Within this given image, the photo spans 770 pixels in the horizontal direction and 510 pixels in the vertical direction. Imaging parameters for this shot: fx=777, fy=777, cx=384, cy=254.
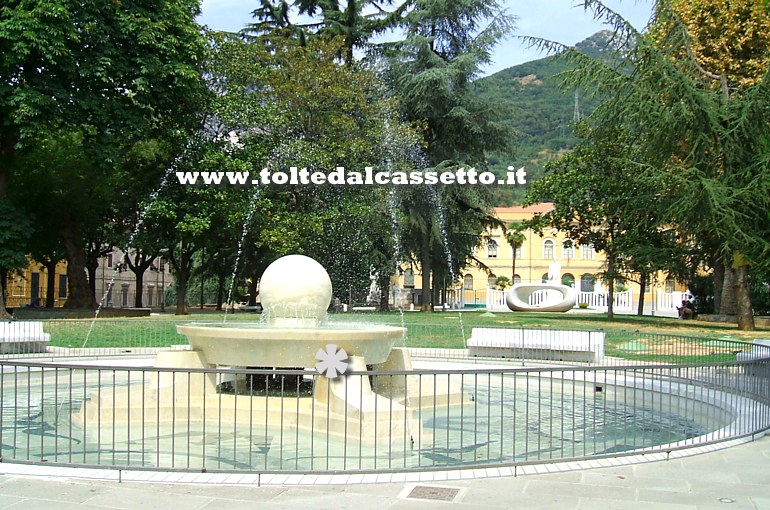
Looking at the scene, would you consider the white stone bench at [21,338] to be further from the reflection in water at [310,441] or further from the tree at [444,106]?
the tree at [444,106]

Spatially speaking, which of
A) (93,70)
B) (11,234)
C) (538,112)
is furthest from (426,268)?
(538,112)

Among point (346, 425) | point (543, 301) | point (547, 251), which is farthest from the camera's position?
point (547, 251)

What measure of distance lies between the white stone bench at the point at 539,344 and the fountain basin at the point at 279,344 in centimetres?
810

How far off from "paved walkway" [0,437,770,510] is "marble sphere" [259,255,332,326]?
589cm

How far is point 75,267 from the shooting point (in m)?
41.7

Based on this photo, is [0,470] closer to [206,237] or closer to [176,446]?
[176,446]

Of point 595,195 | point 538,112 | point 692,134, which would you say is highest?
point 538,112

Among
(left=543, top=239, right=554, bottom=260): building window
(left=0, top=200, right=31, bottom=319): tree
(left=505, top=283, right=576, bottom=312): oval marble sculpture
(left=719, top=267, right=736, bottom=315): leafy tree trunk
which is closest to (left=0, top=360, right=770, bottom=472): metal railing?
(left=0, top=200, right=31, bottom=319): tree

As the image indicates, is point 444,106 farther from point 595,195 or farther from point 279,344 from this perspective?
point 279,344

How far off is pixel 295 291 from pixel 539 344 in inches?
320

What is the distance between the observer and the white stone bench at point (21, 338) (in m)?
18.7

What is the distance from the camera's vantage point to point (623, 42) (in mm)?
30047

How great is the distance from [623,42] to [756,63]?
708 cm

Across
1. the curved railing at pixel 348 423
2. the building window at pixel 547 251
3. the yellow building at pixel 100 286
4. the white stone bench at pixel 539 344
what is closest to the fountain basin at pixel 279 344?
the curved railing at pixel 348 423
